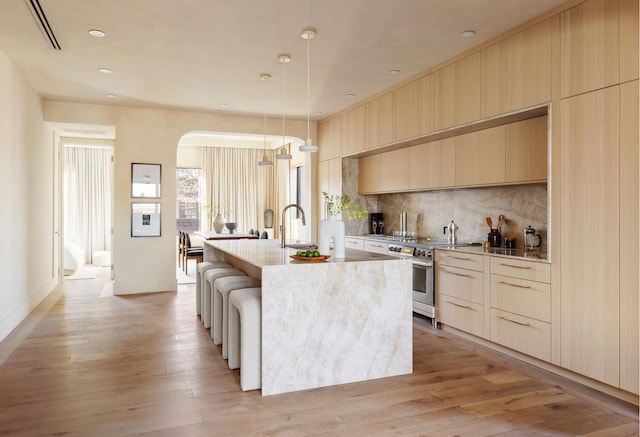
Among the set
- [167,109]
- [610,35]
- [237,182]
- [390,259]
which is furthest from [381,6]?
[237,182]

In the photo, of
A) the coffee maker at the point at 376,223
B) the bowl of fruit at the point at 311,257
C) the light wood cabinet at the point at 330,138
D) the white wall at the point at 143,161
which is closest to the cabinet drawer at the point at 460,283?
the bowl of fruit at the point at 311,257

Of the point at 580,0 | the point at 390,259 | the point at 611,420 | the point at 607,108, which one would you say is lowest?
the point at 611,420

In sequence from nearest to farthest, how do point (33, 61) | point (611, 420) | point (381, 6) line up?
point (611, 420) → point (381, 6) → point (33, 61)

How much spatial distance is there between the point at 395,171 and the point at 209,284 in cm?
273

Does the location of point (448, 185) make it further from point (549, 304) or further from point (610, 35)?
point (610, 35)

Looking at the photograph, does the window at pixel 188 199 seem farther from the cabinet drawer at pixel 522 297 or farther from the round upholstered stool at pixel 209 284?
the cabinet drawer at pixel 522 297

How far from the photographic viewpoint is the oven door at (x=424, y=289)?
4523 millimetres

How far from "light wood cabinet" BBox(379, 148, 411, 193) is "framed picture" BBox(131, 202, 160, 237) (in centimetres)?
329

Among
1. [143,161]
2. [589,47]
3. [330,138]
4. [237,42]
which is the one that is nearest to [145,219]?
[143,161]

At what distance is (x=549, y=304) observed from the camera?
10.6 feet

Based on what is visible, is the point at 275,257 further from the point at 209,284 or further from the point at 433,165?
the point at 433,165

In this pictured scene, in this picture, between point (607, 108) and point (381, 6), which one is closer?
point (607, 108)

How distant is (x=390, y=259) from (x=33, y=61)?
13.2 ft

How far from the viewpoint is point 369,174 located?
6316 mm
